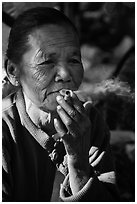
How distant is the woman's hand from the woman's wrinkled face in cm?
5

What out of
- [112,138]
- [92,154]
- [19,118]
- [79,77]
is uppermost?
[79,77]

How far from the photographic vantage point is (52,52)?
1063 mm

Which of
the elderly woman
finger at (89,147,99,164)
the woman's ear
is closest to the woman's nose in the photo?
the elderly woman

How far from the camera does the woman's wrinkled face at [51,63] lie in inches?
41.8

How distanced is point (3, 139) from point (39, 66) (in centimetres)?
21

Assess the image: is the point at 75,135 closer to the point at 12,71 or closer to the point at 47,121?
the point at 47,121

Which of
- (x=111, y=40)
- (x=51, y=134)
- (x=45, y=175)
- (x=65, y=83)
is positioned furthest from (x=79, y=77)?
(x=111, y=40)

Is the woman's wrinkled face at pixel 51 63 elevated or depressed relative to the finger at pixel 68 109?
elevated

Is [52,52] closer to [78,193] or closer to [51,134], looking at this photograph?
[51,134]

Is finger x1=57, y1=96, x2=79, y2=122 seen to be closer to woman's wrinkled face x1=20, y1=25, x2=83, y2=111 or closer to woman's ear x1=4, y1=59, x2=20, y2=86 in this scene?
woman's wrinkled face x1=20, y1=25, x2=83, y2=111

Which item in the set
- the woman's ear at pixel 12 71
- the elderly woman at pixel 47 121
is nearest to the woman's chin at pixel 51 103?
the elderly woman at pixel 47 121

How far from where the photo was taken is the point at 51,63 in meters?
1.06

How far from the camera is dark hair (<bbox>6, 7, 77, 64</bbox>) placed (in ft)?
3.52

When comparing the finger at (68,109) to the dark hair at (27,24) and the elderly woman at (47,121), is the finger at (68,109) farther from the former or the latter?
the dark hair at (27,24)
